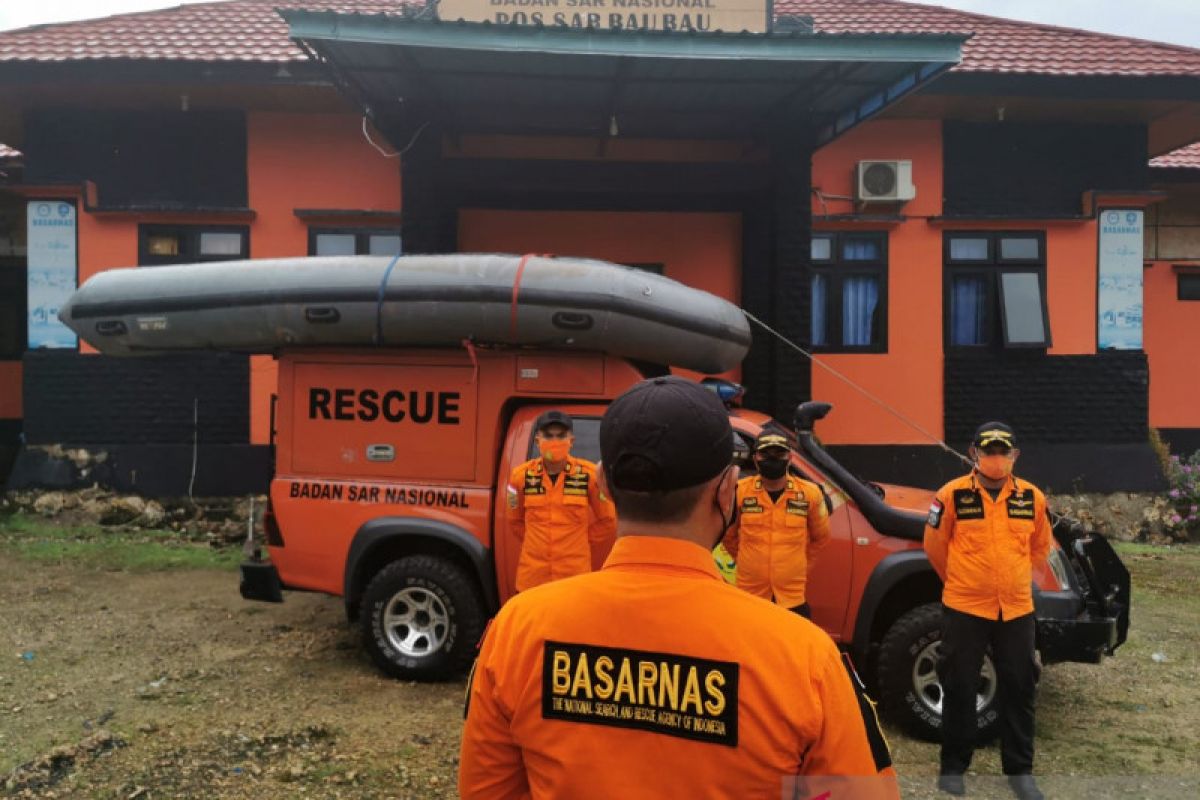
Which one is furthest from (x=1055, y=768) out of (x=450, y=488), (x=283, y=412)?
(x=283, y=412)

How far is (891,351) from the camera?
9859 mm

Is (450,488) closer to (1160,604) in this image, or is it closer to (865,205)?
(1160,604)

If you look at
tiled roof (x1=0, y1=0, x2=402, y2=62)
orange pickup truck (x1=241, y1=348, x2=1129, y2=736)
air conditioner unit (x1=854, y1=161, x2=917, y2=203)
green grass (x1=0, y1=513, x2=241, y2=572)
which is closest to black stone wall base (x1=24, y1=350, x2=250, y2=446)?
green grass (x1=0, y1=513, x2=241, y2=572)

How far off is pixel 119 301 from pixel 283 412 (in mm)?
1263

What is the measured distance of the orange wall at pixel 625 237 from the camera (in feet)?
32.1

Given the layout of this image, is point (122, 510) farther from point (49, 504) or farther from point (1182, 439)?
point (1182, 439)

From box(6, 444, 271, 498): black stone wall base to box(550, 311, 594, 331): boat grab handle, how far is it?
591 cm

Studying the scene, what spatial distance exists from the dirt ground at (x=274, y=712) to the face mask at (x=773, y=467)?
4.89 ft

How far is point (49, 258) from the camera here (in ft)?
31.0

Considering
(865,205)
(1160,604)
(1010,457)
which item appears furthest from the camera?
(865,205)

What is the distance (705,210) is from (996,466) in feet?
21.5

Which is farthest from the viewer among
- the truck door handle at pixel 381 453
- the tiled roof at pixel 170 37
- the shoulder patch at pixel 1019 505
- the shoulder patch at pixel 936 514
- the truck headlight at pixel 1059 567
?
the tiled roof at pixel 170 37

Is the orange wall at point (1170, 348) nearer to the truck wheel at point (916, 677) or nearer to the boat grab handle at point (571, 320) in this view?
the truck wheel at point (916, 677)

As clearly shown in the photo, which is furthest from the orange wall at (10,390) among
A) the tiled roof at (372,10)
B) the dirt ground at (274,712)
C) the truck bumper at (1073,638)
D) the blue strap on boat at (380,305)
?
the truck bumper at (1073,638)
